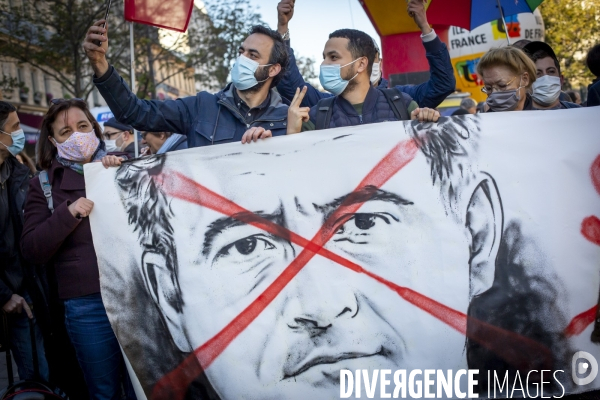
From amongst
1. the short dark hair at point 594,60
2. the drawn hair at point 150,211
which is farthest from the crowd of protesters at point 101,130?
the short dark hair at point 594,60

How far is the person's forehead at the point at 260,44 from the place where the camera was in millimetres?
3555

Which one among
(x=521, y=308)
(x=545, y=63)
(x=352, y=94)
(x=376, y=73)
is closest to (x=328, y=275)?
(x=521, y=308)

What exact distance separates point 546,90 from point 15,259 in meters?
3.16

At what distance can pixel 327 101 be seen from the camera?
136 inches

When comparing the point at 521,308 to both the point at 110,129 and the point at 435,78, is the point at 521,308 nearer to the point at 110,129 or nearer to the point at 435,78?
the point at 435,78

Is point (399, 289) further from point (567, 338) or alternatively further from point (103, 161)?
point (103, 161)

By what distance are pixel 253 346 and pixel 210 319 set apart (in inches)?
8.2

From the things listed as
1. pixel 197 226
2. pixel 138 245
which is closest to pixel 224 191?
pixel 197 226

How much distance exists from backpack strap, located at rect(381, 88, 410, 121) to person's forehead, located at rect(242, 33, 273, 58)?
66 centimetres

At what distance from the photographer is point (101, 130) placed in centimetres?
353

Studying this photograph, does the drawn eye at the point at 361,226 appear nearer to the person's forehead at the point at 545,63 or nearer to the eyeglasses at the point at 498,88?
the eyeglasses at the point at 498,88

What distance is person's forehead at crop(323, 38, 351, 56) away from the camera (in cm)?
346

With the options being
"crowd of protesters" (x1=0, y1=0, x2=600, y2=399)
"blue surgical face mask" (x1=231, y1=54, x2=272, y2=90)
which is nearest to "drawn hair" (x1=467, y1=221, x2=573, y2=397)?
"crowd of protesters" (x1=0, y1=0, x2=600, y2=399)

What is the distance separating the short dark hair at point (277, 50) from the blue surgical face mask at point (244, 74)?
125 millimetres
